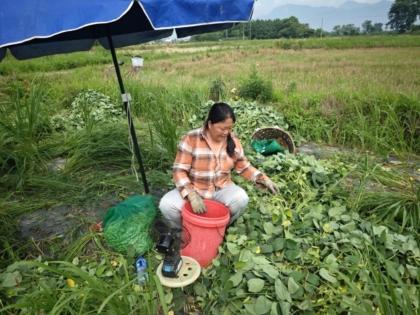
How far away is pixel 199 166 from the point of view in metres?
2.45

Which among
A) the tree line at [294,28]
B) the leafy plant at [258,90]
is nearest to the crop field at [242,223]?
the leafy plant at [258,90]

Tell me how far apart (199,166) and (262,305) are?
108 cm

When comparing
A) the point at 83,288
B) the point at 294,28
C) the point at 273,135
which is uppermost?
the point at 83,288

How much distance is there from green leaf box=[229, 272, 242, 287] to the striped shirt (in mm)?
668

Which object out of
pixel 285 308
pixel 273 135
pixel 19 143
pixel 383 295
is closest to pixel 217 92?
pixel 273 135

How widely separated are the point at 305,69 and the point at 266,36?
1645 inches

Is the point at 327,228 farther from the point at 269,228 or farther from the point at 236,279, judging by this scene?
the point at 236,279

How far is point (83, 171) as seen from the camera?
3379 mm

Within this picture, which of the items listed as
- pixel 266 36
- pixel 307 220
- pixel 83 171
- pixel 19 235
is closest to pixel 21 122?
pixel 83 171

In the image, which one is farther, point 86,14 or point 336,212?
point 336,212

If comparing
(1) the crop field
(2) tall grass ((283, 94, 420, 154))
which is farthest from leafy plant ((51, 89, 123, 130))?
(2) tall grass ((283, 94, 420, 154))

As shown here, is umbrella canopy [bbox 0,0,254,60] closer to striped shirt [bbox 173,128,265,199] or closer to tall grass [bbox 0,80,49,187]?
striped shirt [bbox 173,128,265,199]

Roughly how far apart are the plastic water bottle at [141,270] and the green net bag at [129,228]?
121mm

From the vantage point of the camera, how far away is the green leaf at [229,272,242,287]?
1.92 m
